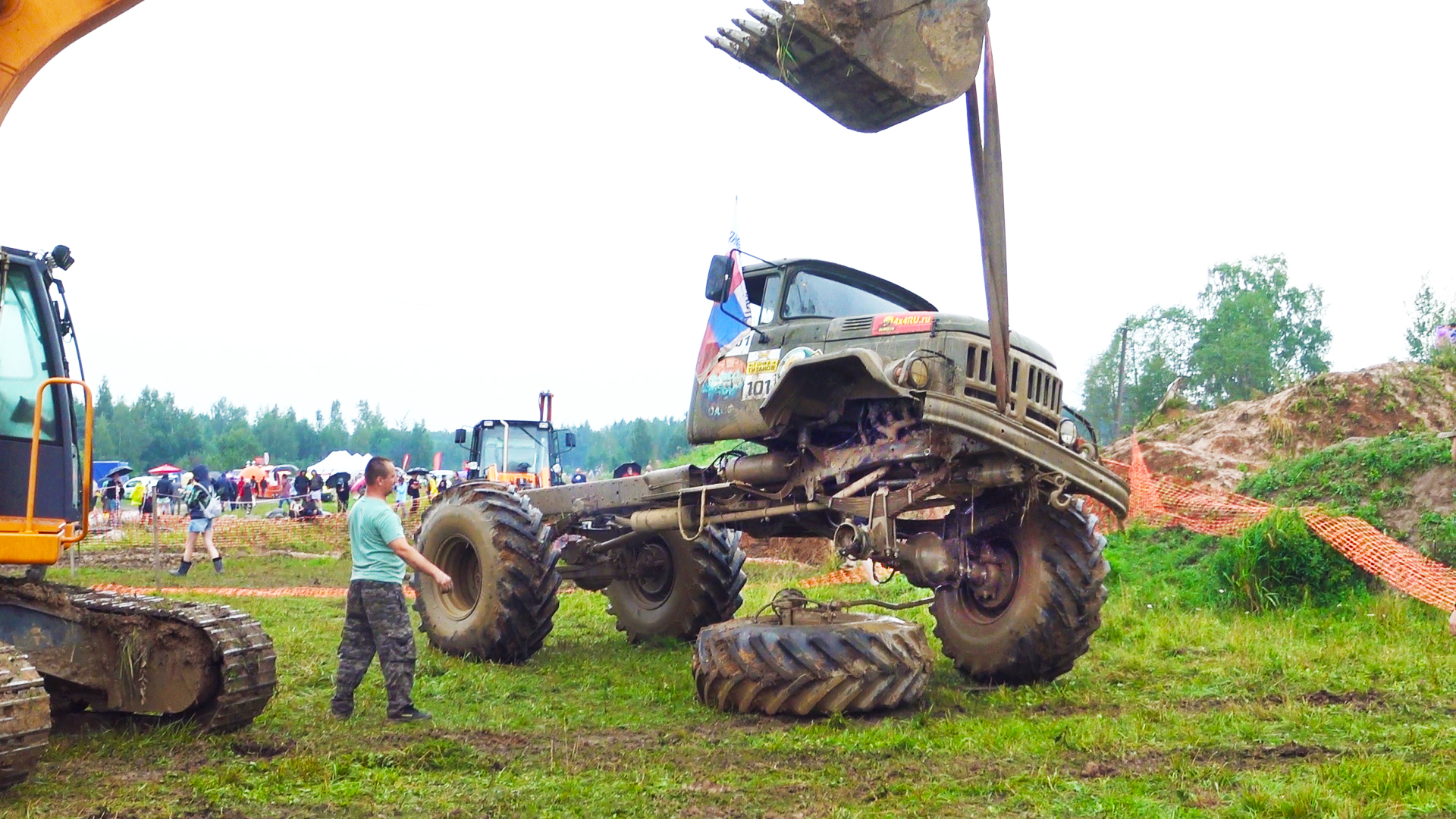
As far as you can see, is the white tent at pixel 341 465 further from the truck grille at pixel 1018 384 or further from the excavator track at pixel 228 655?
the truck grille at pixel 1018 384

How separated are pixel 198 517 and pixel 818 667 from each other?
1361 centimetres

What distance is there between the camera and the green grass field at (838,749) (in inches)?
200

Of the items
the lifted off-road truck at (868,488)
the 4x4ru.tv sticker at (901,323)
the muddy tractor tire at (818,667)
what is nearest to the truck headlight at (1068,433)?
the lifted off-road truck at (868,488)

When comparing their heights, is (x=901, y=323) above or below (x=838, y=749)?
above

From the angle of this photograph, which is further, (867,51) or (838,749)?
(838,749)

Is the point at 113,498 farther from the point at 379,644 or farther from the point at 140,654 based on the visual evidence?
the point at 140,654

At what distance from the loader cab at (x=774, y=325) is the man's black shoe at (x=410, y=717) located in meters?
2.94

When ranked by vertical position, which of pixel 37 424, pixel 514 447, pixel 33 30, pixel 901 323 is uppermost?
pixel 33 30

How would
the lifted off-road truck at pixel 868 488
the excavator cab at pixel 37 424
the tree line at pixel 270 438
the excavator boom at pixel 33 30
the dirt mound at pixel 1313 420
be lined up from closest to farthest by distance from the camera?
1. the excavator boom at pixel 33 30
2. the excavator cab at pixel 37 424
3. the lifted off-road truck at pixel 868 488
4. the dirt mound at pixel 1313 420
5. the tree line at pixel 270 438

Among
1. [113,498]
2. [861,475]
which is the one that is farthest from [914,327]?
[113,498]

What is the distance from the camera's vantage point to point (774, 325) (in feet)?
29.7

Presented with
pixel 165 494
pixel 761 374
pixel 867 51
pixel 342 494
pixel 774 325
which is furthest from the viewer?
pixel 165 494

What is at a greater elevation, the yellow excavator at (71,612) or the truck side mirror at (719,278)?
the truck side mirror at (719,278)

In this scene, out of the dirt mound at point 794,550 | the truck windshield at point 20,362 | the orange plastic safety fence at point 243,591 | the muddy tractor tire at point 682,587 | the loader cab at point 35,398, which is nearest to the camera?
the loader cab at point 35,398
